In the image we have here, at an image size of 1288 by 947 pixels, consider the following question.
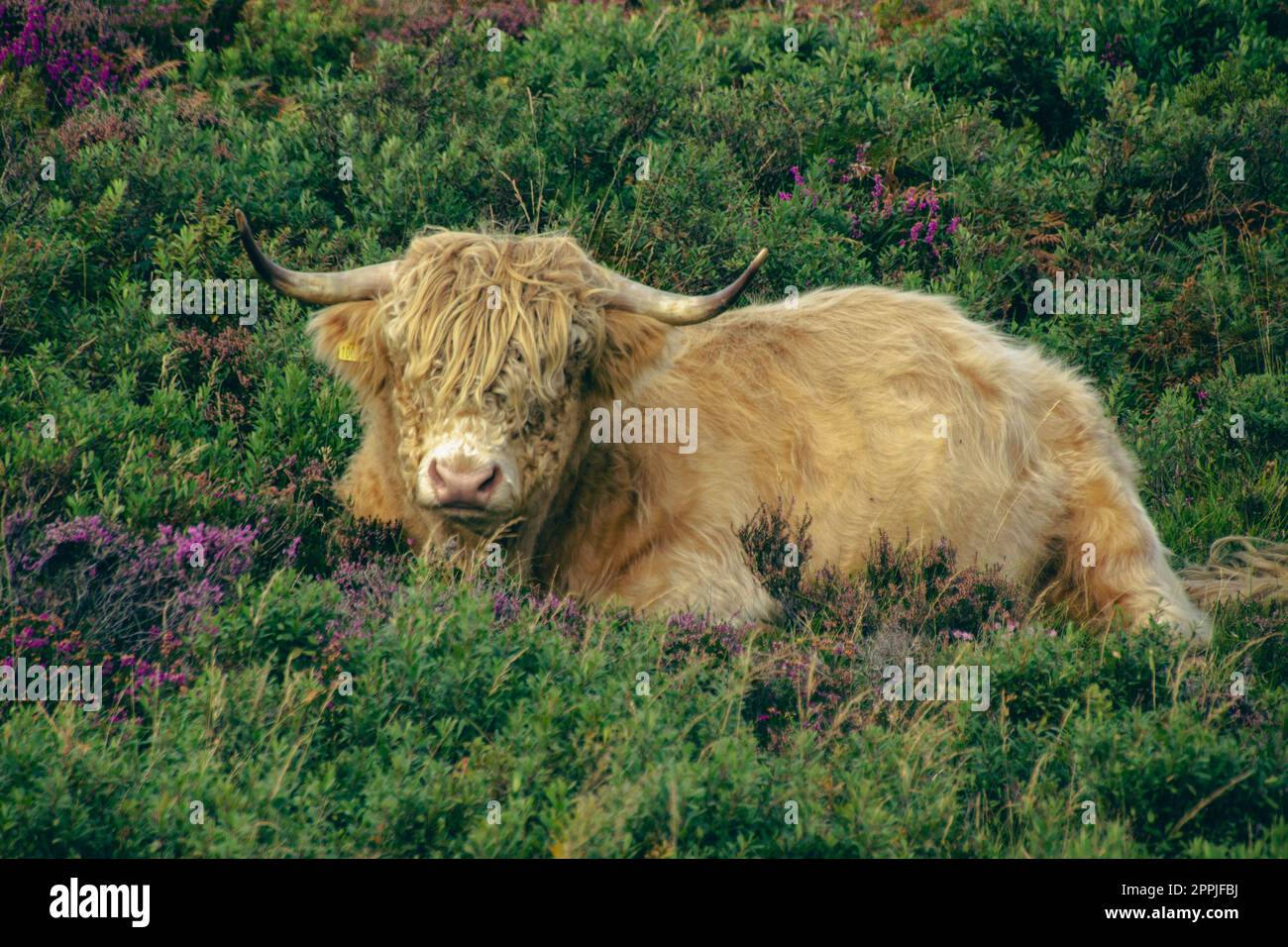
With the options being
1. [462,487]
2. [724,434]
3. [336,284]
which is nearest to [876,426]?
[724,434]

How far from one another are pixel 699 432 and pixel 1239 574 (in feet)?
8.67

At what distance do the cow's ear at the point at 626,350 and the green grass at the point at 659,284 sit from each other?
100 centimetres

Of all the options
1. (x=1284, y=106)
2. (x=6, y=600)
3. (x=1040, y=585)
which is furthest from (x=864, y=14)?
(x=6, y=600)

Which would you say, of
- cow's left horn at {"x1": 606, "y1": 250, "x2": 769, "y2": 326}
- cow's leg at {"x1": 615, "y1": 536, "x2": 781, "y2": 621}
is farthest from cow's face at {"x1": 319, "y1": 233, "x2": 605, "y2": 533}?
cow's leg at {"x1": 615, "y1": 536, "x2": 781, "y2": 621}

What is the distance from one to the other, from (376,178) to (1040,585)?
4.27 metres

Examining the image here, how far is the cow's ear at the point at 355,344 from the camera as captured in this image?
5.50m

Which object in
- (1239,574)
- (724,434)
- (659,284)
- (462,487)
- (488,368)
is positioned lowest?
(1239,574)

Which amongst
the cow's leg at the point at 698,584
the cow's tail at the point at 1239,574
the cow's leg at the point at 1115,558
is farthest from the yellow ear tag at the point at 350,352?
the cow's tail at the point at 1239,574

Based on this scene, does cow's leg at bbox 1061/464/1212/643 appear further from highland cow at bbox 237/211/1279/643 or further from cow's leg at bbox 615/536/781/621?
cow's leg at bbox 615/536/781/621

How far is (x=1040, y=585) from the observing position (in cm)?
652

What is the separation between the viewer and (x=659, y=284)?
7.48 meters

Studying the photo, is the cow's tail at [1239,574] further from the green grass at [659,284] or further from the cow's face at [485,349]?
the cow's face at [485,349]

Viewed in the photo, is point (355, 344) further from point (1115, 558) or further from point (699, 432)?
point (1115, 558)

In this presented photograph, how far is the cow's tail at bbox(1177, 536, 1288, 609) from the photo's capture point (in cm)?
609
